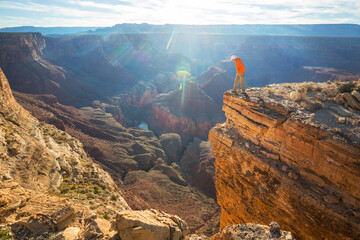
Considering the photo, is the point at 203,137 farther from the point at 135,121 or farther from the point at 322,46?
the point at 322,46

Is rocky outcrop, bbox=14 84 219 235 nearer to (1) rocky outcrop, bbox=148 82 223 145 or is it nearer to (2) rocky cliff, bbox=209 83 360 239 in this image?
(2) rocky cliff, bbox=209 83 360 239

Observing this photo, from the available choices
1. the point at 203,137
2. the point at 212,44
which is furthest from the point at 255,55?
the point at 203,137

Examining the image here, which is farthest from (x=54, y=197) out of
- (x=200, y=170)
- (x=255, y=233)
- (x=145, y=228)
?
(x=200, y=170)

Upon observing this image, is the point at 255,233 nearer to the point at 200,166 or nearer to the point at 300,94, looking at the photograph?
the point at 300,94

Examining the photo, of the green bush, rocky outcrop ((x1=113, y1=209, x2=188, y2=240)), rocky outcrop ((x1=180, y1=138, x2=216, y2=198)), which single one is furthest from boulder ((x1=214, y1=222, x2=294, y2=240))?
rocky outcrop ((x1=180, y1=138, x2=216, y2=198))

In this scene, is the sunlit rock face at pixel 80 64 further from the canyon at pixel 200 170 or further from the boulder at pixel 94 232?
the boulder at pixel 94 232
